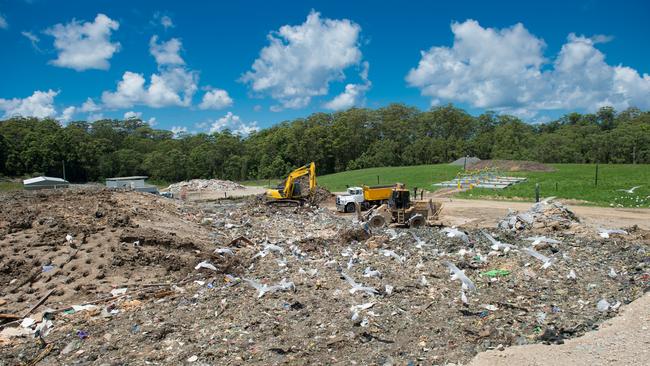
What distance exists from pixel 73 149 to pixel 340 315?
242ft

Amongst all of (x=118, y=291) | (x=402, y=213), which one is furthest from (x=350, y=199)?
(x=118, y=291)

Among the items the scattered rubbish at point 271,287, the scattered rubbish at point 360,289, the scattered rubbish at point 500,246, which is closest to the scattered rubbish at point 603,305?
the scattered rubbish at point 500,246

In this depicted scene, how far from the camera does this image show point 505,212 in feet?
77.0

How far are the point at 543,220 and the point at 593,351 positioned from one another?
8309 mm

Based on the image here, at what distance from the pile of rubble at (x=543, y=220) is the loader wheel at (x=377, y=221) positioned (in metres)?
4.26

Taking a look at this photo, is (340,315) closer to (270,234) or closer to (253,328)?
(253,328)

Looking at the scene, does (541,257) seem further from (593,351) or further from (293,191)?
(293,191)

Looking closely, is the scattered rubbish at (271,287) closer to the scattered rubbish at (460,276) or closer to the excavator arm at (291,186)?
the scattered rubbish at (460,276)

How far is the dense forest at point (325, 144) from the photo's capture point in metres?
66.0

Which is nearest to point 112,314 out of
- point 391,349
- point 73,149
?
point 391,349

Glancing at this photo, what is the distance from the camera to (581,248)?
11266mm

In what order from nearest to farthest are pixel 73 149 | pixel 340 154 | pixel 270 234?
pixel 270 234, pixel 73 149, pixel 340 154

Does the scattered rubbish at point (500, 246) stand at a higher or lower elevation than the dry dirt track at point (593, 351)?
higher

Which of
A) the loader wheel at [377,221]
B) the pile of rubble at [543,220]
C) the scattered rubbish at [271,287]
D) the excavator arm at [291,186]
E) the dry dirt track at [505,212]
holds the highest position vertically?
the excavator arm at [291,186]
